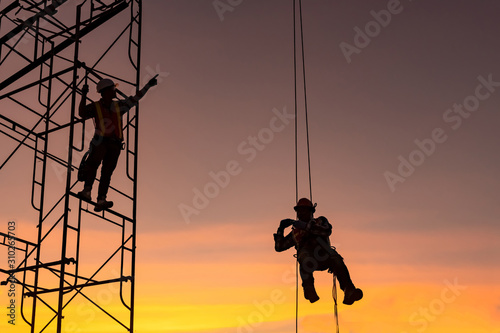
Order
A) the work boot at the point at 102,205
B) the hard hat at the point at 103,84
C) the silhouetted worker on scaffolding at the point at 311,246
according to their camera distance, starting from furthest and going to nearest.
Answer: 1. the hard hat at the point at 103,84
2. the work boot at the point at 102,205
3. the silhouetted worker on scaffolding at the point at 311,246

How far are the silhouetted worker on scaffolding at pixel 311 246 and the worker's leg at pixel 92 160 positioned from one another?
3.77 metres

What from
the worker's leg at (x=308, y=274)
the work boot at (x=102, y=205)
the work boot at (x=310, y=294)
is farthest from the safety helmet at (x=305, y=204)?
the work boot at (x=102, y=205)

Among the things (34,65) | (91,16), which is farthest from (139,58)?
(34,65)

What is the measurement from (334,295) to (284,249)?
1.33 meters

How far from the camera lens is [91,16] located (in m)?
16.5

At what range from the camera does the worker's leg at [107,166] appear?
49.5 feet

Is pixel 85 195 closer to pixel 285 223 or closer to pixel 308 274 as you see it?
pixel 285 223

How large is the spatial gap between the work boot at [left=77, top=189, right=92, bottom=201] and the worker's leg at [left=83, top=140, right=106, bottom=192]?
5cm

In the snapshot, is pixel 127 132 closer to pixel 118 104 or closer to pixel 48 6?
pixel 118 104

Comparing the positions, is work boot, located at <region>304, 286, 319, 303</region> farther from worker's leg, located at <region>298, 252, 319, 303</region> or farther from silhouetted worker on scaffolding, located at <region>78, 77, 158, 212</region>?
silhouetted worker on scaffolding, located at <region>78, 77, 158, 212</region>

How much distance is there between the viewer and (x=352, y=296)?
1395 cm

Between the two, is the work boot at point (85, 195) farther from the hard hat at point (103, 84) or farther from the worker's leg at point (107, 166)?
the hard hat at point (103, 84)

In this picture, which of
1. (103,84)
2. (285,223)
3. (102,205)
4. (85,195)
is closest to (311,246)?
(285,223)

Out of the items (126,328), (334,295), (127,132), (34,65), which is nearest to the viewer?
(334,295)
